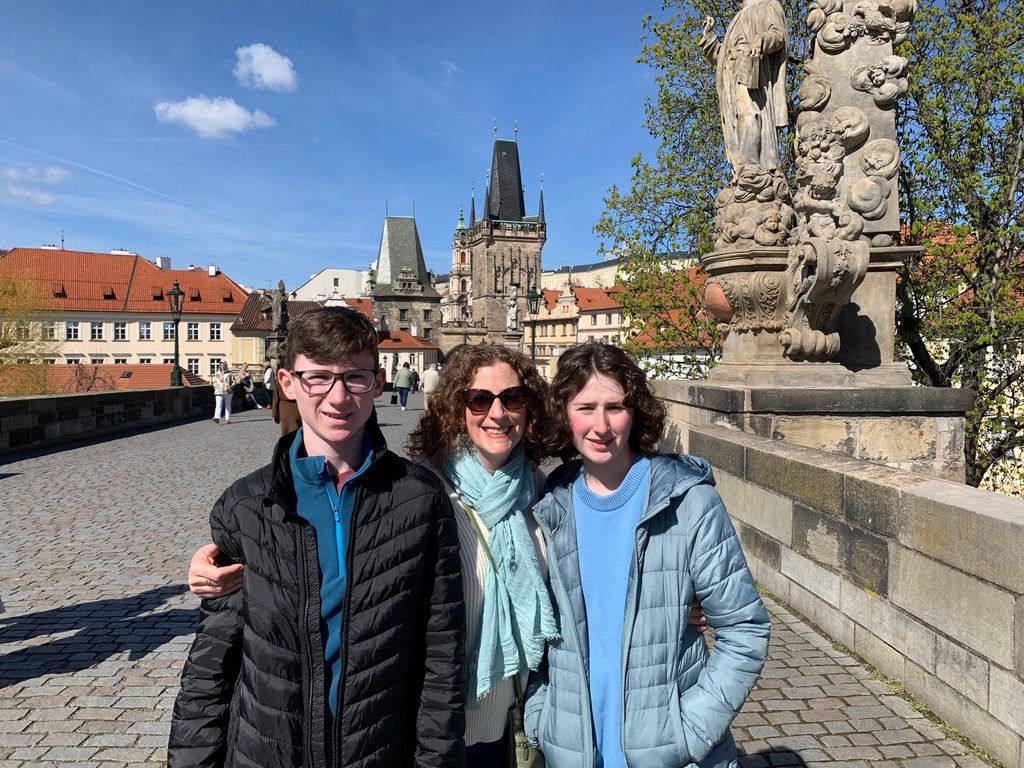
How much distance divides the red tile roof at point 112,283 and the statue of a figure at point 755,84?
61695mm

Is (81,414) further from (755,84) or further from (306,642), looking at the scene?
(306,642)

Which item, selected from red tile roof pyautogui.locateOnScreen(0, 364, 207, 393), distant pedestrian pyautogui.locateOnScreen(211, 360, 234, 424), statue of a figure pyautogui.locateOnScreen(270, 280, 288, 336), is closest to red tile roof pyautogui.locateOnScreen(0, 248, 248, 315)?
A: red tile roof pyautogui.locateOnScreen(0, 364, 207, 393)

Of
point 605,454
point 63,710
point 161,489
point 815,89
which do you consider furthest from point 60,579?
point 815,89

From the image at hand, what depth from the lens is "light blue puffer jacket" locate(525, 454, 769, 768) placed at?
70.9 inches

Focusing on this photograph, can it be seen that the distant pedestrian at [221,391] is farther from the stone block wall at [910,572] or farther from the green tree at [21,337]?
the stone block wall at [910,572]

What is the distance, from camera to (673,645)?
1.84m

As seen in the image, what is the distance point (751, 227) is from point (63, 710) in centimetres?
575

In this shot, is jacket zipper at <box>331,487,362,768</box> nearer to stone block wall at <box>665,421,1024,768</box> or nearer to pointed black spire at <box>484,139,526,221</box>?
stone block wall at <box>665,421,1024,768</box>

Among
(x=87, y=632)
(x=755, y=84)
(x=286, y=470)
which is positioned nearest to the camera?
(x=286, y=470)

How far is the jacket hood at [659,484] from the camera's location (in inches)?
73.0

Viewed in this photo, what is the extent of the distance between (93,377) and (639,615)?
31274 millimetres

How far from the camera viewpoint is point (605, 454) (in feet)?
6.36

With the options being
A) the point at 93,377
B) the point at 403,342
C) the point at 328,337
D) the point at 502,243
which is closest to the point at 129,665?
the point at 328,337

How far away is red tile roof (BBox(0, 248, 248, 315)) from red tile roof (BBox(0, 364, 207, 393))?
1833cm
